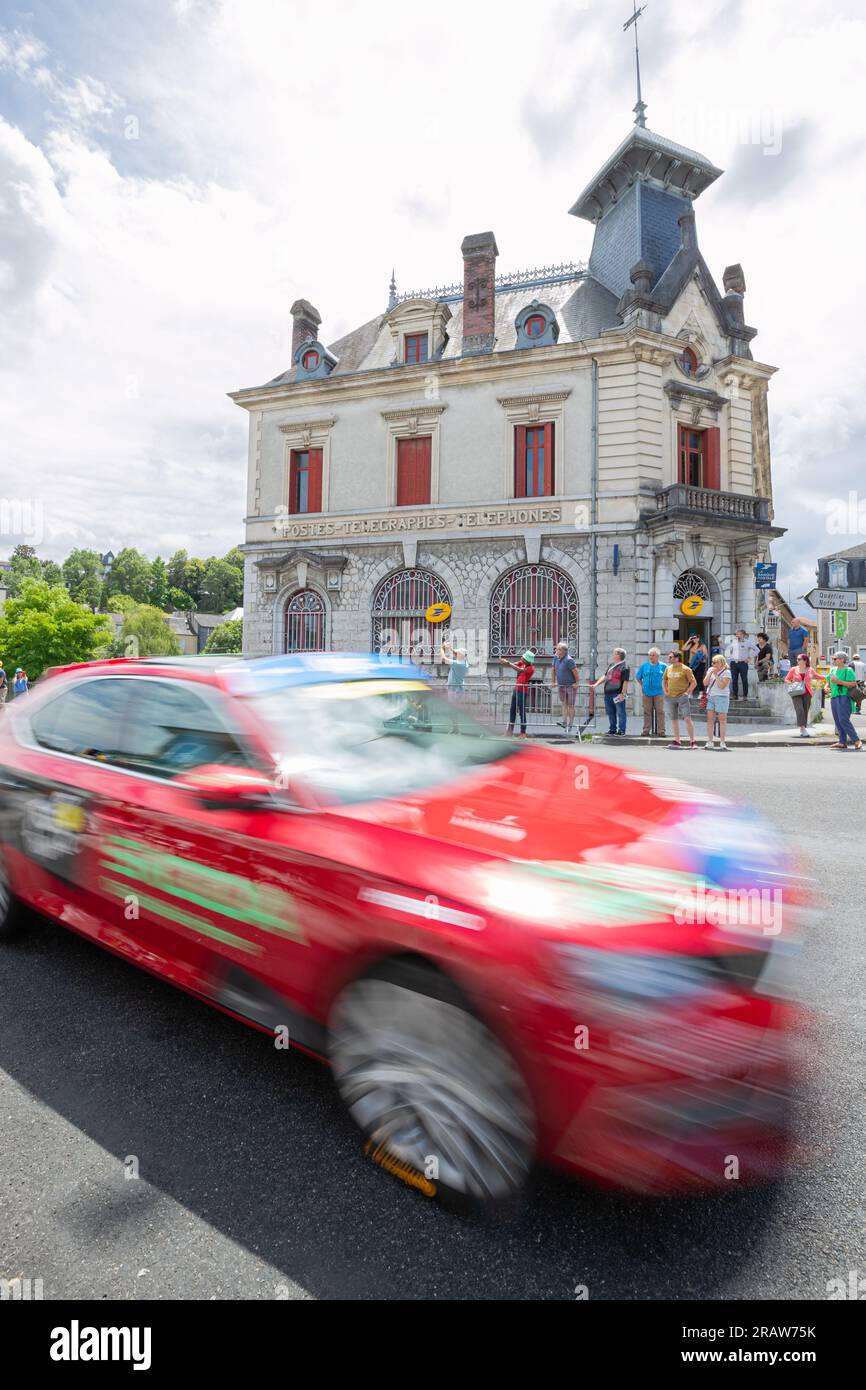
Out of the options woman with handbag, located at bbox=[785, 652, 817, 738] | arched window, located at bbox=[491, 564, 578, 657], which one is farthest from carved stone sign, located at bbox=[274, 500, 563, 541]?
woman with handbag, located at bbox=[785, 652, 817, 738]

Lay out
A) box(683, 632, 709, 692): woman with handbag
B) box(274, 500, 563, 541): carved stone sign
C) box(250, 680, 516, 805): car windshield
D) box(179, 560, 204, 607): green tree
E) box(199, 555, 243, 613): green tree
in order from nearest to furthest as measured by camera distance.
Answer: box(250, 680, 516, 805): car windshield < box(683, 632, 709, 692): woman with handbag < box(274, 500, 563, 541): carved stone sign < box(199, 555, 243, 613): green tree < box(179, 560, 204, 607): green tree

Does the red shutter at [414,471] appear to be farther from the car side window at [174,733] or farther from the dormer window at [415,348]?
the car side window at [174,733]

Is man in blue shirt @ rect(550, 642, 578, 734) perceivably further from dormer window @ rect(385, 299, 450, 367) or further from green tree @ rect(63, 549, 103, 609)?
green tree @ rect(63, 549, 103, 609)

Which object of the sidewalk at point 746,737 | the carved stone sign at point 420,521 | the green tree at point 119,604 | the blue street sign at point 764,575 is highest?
the green tree at point 119,604

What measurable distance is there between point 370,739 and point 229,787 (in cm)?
68

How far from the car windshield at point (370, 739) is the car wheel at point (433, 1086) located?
0.74 m

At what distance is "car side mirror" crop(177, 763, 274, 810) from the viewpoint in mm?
2594

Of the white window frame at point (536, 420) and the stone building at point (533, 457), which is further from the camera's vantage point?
the white window frame at point (536, 420)

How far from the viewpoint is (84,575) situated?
107m

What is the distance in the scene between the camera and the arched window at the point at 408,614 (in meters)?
22.7

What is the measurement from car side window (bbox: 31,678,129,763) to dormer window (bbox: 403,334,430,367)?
22.2m

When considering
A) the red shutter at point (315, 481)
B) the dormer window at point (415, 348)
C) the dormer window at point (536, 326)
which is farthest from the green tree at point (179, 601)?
the dormer window at point (536, 326)

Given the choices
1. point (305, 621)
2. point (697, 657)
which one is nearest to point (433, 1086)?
point (697, 657)

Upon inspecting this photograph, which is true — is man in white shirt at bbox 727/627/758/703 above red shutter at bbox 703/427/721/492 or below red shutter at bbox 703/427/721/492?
below
